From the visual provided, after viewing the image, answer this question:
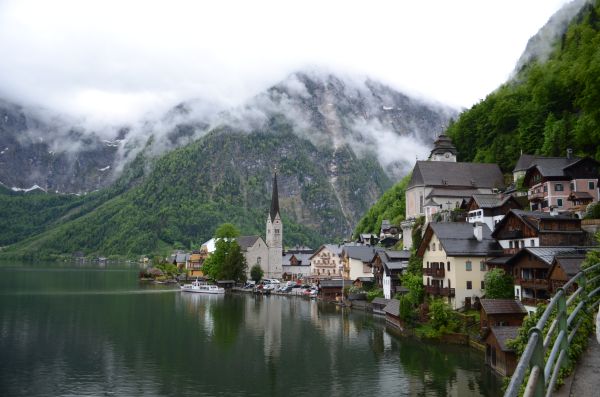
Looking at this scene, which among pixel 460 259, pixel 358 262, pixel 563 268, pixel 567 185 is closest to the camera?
pixel 563 268

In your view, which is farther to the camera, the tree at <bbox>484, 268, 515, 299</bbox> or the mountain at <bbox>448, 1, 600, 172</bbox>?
the mountain at <bbox>448, 1, 600, 172</bbox>

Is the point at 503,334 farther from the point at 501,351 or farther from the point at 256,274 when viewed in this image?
the point at 256,274

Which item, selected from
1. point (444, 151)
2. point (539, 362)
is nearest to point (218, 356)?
point (539, 362)

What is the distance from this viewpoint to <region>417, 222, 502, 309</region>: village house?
56594 mm

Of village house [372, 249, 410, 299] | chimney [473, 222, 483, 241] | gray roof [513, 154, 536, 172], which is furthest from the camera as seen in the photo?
gray roof [513, 154, 536, 172]

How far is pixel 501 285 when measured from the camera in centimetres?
5003

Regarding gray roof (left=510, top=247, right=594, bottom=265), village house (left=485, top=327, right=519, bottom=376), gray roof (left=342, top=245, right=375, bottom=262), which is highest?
gray roof (left=342, top=245, right=375, bottom=262)

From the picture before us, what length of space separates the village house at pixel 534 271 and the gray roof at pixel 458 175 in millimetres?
44569

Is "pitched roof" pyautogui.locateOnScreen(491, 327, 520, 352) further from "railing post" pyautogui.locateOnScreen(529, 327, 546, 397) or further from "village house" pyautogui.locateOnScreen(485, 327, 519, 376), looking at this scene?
"railing post" pyautogui.locateOnScreen(529, 327, 546, 397)

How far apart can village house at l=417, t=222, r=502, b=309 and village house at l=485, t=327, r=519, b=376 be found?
13708mm

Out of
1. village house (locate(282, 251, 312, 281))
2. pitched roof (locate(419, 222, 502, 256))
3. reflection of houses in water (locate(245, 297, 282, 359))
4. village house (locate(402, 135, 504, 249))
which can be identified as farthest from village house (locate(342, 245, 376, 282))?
pitched roof (locate(419, 222, 502, 256))

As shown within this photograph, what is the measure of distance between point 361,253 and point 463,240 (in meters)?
44.5

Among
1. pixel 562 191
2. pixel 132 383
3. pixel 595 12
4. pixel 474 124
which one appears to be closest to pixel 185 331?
pixel 132 383

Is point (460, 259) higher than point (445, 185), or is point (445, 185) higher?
point (445, 185)
